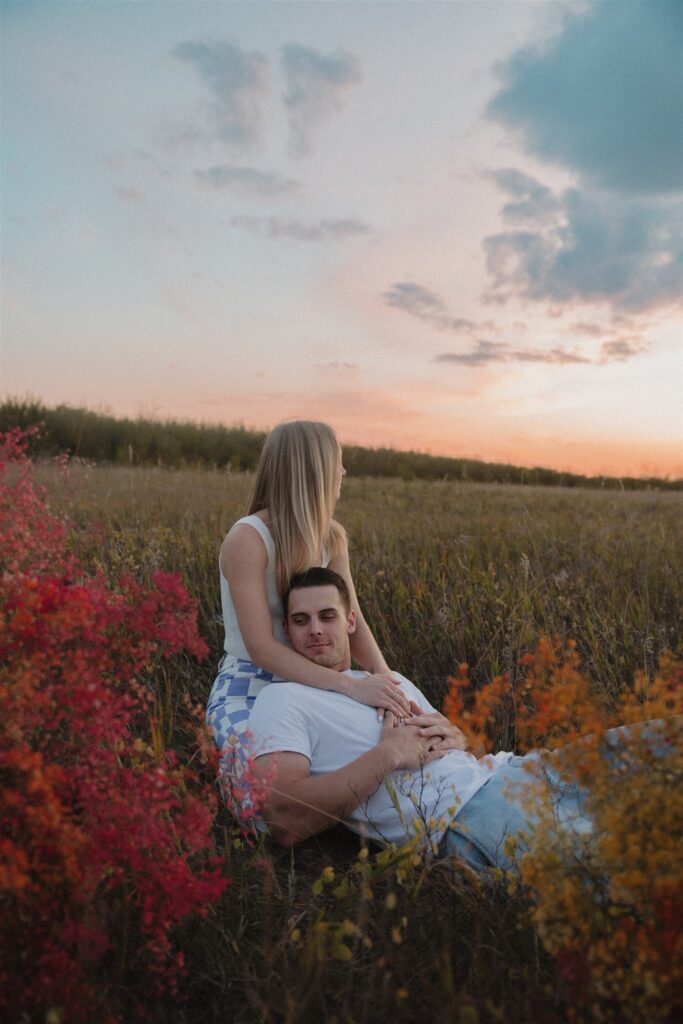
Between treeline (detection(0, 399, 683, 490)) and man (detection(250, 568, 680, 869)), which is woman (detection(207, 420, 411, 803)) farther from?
treeline (detection(0, 399, 683, 490))

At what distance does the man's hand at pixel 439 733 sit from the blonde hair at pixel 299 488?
95 cm

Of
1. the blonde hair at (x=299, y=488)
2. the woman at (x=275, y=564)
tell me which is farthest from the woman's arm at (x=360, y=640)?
the blonde hair at (x=299, y=488)

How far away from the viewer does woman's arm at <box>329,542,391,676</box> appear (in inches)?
152

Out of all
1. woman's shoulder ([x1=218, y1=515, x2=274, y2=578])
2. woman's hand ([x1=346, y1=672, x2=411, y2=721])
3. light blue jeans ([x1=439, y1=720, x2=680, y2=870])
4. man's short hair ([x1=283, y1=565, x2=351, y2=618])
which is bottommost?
light blue jeans ([x1=439, y1=720, x2=680, y2=870])

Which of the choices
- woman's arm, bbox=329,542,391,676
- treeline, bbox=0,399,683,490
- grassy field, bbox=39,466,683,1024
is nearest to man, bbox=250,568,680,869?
grassy field, bbox=39,466,683,1024

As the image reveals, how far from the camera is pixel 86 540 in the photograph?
20.4 feet

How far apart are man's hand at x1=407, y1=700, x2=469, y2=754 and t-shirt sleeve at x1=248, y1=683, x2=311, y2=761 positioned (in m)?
0.42

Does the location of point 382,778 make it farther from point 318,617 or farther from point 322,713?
point 318,617

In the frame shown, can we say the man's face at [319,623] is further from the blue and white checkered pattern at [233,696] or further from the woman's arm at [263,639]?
the blue and white checkered pattern at [233,696]

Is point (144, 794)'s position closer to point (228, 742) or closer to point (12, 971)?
point (12, 971)

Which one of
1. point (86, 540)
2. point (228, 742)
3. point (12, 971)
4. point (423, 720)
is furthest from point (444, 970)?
point (86, 540)

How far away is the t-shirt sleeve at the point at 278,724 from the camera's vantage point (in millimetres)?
2914

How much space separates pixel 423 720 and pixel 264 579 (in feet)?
3.20

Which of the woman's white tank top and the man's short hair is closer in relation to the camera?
the man's short hair
